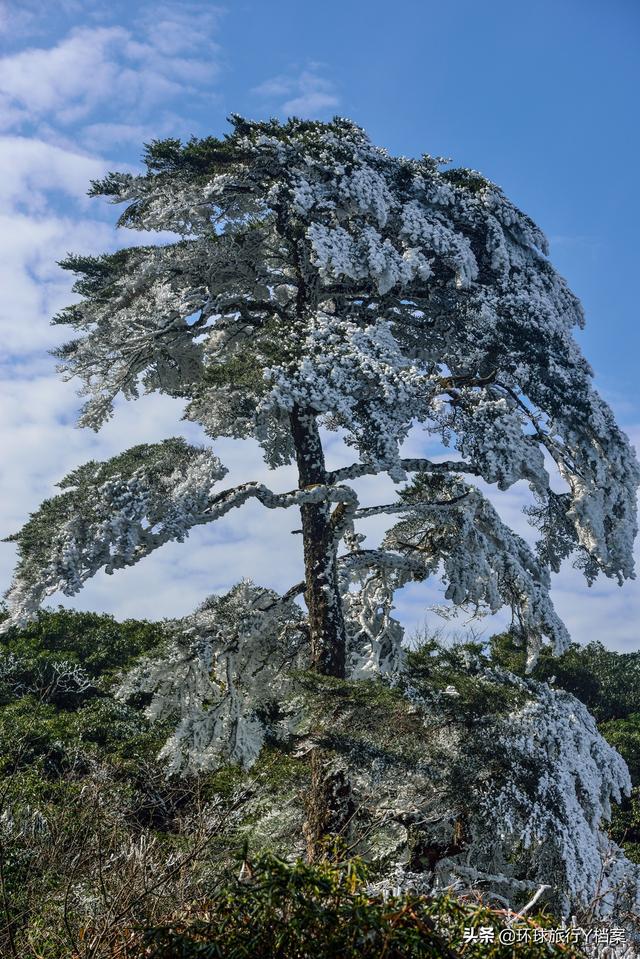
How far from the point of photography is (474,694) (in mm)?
11031

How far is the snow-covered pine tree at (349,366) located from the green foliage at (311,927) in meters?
6.62

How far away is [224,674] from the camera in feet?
40.6

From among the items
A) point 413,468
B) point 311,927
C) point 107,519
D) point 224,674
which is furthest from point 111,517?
point 311,927

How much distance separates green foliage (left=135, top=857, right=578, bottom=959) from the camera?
4195 millimetres

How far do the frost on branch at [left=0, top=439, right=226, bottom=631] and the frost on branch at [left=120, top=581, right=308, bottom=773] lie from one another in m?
1.64

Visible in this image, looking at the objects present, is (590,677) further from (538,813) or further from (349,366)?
(349,366)

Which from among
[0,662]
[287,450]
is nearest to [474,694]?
[287,450]

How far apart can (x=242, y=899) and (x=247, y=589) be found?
8.31 metres

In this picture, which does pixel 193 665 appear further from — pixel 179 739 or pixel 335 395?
pixel 335 395

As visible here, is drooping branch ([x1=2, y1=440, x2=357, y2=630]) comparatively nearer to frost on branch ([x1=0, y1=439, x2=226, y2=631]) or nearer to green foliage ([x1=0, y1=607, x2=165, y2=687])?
frost on branch ([x1=0, y1=439, x2=226, y2=631])

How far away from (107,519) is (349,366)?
124 inches

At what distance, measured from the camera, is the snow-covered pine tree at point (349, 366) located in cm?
1110

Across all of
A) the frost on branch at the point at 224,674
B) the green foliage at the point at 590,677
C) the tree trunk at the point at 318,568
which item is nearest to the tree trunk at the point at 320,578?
the tree trunk at the point at 318,568

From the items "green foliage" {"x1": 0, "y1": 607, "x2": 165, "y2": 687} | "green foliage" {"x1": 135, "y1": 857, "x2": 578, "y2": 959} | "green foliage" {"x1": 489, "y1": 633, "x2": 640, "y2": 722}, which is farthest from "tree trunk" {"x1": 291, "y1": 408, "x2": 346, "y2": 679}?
"green foliage" {"x1": 489, "y1": 633, "x2": 640, "y2": 722}
